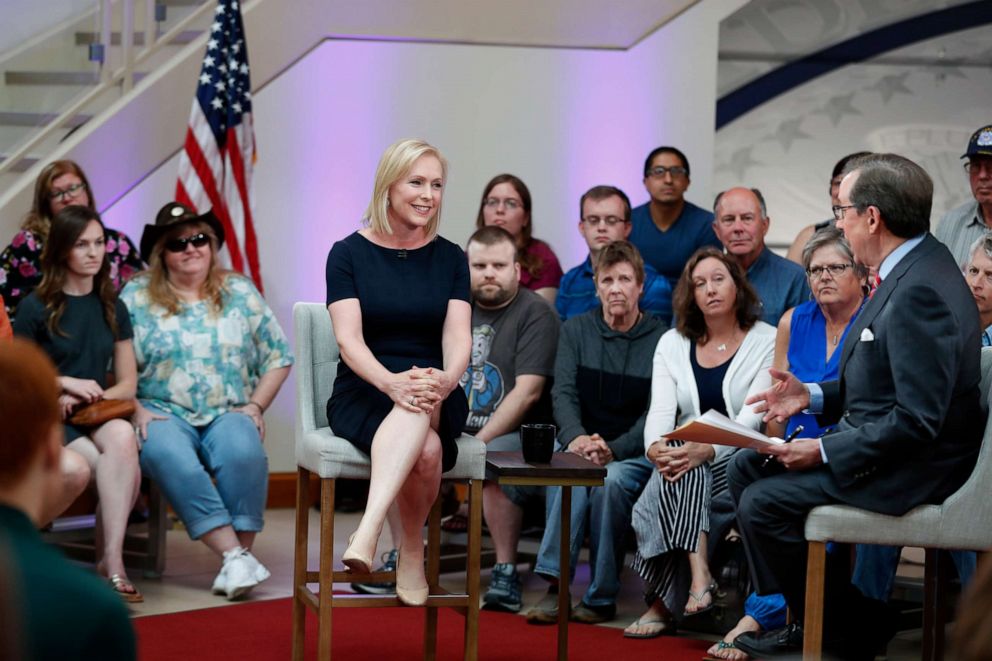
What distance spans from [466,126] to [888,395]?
12.4 ft

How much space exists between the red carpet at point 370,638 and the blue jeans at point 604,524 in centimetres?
16

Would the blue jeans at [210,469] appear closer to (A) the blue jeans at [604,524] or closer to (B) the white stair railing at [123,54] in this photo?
(A) the blue jeans at [604,524]

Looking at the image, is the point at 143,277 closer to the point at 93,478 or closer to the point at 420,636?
the point at 93,478

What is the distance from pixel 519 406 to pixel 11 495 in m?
3.48

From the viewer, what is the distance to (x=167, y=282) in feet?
16.7

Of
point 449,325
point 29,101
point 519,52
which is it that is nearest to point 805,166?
point 519,52

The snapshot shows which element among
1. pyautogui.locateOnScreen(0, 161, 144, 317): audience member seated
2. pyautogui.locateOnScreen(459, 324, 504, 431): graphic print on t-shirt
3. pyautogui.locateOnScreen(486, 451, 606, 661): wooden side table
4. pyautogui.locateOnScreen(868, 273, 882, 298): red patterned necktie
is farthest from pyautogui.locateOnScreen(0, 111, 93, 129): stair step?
pyautogui.locateOnScreen(868, 273, 882, 298): red patterned necktie

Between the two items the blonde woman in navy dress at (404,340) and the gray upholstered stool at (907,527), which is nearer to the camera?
the gray upholstered stool at (907,527)

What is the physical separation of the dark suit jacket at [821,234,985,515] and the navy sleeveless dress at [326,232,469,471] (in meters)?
1.06

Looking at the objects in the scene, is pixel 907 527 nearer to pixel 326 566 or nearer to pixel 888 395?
pixel 888 395

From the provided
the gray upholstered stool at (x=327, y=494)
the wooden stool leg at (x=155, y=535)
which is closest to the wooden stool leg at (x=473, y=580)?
the gray upholstered stool at (x=327, y=494)

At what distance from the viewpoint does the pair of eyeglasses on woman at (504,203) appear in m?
5.64

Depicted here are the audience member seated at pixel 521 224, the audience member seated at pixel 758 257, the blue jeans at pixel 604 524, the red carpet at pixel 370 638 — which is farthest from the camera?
the audience member seated at pixel 521 224

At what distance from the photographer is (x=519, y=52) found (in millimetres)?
6715
